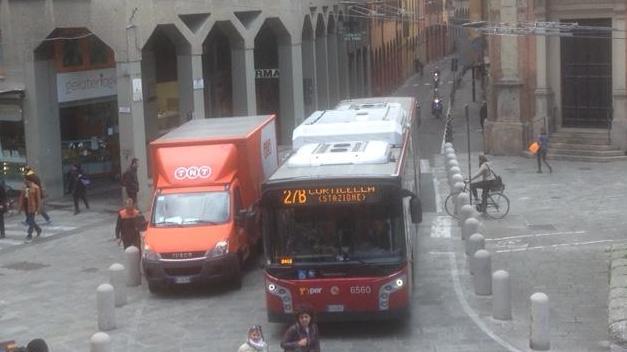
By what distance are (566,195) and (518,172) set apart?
4.74 metres

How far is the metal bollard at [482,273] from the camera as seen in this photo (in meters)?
18.9

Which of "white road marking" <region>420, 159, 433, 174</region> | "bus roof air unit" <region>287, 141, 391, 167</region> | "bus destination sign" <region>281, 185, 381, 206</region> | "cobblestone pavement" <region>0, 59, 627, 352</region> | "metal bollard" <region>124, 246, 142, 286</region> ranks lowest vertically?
"white road marking" <region>420, 159, 433, 174</region>

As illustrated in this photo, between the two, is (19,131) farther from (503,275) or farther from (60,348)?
(503,275)

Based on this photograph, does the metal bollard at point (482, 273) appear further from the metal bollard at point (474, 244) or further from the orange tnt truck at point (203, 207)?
the orange tnt truck at point (203, 207)

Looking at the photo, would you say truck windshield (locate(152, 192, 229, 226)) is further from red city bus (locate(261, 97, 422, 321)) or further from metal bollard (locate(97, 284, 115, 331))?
red city bus (locate(261, 97, 422, 321))

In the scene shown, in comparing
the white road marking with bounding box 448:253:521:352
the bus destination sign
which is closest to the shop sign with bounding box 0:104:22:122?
the white road marking with bounding box 448:253:521:352

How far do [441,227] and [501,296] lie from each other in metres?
9.15

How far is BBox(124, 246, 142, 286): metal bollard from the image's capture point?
69.7 feet

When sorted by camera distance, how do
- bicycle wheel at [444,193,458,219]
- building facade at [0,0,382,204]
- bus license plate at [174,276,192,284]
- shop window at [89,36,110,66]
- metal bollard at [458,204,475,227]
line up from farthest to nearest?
shop window at [89,36,110,66] → building facade at [0,0,382,204] → bicycle wheel at [444,193,458,219] → metal bollard at [458,204,475,227] → bus license plate at [174,276,192,284]

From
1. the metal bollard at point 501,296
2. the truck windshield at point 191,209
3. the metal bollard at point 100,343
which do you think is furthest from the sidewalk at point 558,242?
the metal bollard at point 100,343

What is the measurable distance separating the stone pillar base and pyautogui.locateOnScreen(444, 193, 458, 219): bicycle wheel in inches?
444

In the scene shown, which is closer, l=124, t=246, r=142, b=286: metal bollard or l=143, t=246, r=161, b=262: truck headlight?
l=143, t=246, r=161, b=262: truck headlight

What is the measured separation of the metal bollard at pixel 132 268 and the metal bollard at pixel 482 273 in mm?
6438

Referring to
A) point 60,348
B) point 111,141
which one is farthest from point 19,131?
point 60,348
